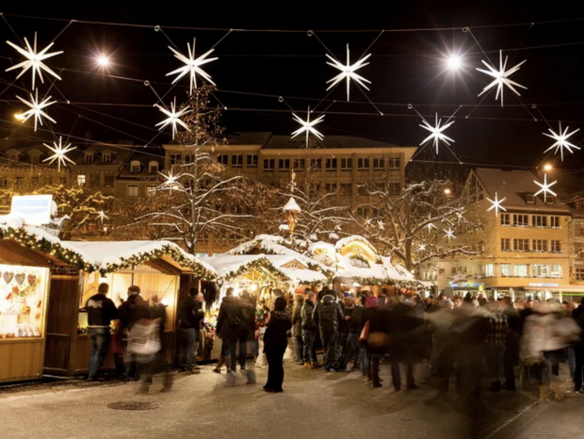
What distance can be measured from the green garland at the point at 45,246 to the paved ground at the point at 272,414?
217 cm

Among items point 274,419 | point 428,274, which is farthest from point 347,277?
point 428,274

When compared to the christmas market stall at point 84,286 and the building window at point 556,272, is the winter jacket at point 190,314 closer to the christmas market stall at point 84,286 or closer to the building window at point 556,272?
the christmas market stall at point 84,286

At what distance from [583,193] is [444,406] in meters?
61.2

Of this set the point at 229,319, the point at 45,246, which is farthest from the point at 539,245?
the point at 45,246

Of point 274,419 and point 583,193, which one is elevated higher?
point 583,193

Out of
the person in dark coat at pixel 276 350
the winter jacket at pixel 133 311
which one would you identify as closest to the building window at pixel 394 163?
the winter jacket at pixel 133 311

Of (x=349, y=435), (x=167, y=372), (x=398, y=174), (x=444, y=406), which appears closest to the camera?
(x=349, y=435)

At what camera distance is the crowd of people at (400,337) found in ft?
35.9

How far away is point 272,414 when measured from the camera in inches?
352

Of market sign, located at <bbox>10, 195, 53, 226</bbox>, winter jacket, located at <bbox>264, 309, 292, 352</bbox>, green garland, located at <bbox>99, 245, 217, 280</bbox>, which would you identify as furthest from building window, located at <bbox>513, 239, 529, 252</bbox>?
winter jacket, located at <bbox>264, 309, 292, 352</bbox>

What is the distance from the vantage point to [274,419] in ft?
28.2

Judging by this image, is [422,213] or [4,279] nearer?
[4,279]

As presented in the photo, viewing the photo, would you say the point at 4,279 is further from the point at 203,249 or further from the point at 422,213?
the point at 203,249

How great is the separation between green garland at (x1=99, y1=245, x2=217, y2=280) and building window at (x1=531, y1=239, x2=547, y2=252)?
2067 inches
